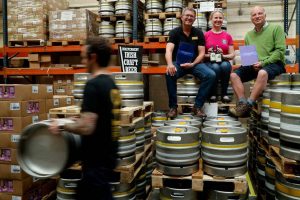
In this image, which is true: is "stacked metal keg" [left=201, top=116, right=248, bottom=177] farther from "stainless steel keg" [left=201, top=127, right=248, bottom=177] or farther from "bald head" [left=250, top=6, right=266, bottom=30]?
"bald head" [left=250, top=6, right=266, bottom=30]

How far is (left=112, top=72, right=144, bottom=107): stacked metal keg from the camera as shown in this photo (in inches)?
161

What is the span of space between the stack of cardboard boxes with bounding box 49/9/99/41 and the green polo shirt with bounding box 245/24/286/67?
13.1 feet

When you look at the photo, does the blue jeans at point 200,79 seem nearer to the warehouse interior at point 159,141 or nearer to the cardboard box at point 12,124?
the warehouse interior at point 159,141

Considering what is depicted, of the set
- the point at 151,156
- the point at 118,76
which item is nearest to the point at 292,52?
the point at 151,156

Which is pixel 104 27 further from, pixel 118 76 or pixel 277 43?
pixel 277 43

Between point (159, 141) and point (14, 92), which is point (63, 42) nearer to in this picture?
point (14, 92)

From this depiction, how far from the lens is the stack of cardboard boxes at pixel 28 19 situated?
7.45m

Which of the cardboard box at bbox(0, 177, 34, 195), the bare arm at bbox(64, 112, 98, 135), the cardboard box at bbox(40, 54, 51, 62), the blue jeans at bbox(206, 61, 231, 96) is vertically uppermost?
the cardboard box at bbox(40, 54, 51, 62)

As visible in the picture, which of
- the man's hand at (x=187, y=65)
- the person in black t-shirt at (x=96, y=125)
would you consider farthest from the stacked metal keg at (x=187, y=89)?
the person in black t-shirt at (x=96, y=125)

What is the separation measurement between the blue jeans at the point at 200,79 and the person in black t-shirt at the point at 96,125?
8.85 feet

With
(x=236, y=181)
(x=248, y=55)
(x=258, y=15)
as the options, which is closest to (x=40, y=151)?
(x=236, y=181)

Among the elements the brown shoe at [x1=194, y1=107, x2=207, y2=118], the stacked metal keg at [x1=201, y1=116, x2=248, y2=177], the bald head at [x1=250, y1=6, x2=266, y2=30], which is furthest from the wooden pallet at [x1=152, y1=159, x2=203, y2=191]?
the bald head at [x1=250, y1=6, x2=266, y2=30]

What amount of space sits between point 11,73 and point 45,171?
6.39 meters

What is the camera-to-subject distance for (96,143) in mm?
2314
